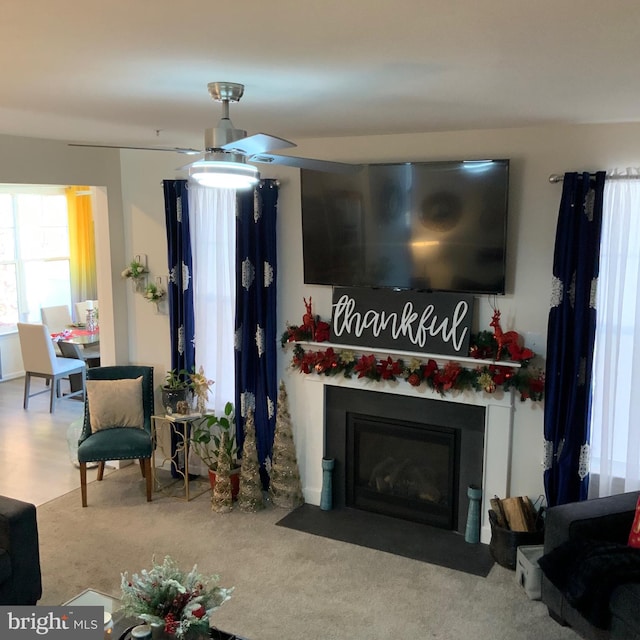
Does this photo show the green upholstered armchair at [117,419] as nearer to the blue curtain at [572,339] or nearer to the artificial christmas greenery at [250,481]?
the artificial christmas greenery at [250,481]

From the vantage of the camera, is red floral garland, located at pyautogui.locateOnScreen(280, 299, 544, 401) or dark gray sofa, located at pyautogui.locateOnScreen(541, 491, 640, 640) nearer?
dark gray sofa, located at pyautogui.locateOnScreen(541, 491, 640, 640)

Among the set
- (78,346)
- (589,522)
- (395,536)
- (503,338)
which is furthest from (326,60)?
(78,346)

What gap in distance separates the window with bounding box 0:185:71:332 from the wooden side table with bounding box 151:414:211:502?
3.79 metres

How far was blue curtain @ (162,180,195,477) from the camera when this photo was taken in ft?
15.8

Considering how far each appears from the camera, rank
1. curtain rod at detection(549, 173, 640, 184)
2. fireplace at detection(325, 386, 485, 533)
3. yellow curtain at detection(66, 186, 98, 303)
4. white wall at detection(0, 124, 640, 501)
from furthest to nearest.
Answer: yellow curtain at detection(66, 186, 98, 303) → fireplace at detection(325, 386, 485, 533) → white wall at detection(0, 124, 640, 501) → curtain rod at detection(549, 173, 640, 184)

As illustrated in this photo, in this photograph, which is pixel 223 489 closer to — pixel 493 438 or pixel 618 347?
pixel 493 438

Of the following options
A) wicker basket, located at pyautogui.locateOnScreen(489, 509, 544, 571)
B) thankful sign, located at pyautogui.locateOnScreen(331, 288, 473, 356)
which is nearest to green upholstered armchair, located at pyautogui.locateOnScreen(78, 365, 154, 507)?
thankful sign, located at pyautogui.locateOnScreen(331, 288, 473, 356)

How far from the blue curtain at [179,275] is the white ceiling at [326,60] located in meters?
1.41

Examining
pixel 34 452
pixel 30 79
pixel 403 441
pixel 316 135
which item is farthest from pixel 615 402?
pixel 34 452

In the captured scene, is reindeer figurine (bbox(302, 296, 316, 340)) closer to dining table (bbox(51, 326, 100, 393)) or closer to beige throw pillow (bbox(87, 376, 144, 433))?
beige throw pillow (bbox(87, 376, 144, 433))

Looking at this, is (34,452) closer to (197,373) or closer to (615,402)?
(197,373)

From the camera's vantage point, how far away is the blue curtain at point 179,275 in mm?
4805

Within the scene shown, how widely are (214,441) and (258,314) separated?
1047 mm

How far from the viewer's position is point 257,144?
6.97 feet
